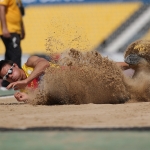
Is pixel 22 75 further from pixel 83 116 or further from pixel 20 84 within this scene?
pixel 83 116

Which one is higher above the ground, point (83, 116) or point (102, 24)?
point (83, 116)

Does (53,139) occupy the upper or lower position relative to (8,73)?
upper

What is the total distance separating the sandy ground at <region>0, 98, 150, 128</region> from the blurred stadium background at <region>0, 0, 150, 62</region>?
742 cm

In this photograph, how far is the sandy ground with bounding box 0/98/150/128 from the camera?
423 centimetres

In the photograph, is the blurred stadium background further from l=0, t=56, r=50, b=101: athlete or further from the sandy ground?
the sandy ground

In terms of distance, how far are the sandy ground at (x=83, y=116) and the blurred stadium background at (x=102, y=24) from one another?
7.42 m

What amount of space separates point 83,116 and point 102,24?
8.86m

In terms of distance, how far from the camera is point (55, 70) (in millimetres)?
6250

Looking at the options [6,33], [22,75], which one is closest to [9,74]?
[22,75]

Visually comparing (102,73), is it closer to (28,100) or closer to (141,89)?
(141,89)

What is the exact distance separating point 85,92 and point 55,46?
2.41 ft

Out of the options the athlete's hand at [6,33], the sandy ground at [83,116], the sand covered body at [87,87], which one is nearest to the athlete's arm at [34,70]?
the sand covered body at [87,87]

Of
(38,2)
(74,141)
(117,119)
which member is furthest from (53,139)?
(38,2)

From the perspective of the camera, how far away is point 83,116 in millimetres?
4777
